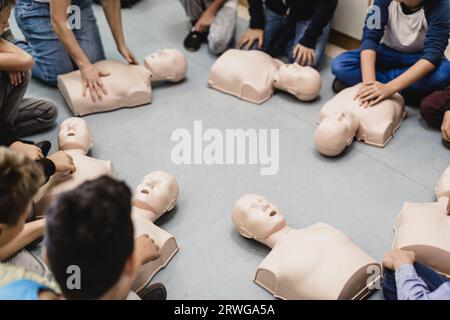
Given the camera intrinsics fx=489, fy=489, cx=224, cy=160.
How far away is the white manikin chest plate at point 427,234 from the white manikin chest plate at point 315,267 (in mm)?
117

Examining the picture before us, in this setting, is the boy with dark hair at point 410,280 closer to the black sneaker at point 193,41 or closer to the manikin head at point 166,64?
the manikin head at point 166,64

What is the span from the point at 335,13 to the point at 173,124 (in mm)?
916

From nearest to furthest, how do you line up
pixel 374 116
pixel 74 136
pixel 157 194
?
pixel 157 194 → pixel 74 136 → pixel 374 116

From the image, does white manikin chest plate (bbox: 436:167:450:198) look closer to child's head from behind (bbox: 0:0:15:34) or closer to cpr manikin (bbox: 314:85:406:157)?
cpr manikin (bbox: 314:85:406:157)

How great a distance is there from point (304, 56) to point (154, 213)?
93 centimetres

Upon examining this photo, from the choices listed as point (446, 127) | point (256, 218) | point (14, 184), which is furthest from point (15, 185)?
point (446, 127)

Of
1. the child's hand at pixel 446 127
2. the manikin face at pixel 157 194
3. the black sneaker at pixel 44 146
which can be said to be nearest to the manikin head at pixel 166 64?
the black sneaker at pixel 44 146

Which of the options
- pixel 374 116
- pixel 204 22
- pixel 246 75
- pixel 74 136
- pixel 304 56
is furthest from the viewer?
pixel 204 22

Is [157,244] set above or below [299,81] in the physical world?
below

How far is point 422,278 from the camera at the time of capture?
1.10 metres

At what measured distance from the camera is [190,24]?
232 cm

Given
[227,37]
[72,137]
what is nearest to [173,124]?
[72,137]

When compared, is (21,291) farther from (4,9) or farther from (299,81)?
(299,81)

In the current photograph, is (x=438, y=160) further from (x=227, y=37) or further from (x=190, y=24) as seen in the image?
(x=190, y=24)
